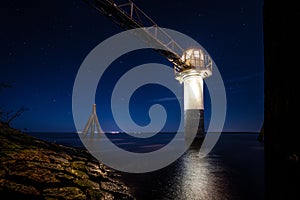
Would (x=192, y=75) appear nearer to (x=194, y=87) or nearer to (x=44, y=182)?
(x=194, y=87)

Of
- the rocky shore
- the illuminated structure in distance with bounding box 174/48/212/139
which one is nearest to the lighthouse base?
the illuminated structure in distance with bounding box 174/48/212/139

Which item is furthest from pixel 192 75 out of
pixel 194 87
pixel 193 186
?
pixel 193 186

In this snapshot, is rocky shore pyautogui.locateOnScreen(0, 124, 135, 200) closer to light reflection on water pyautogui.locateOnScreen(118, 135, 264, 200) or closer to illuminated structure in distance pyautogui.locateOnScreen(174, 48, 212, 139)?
A: light reflection on water pyautogui.locateOnScreen(118, 135, 264, 200)

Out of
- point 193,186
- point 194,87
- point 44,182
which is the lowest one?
point 193,186

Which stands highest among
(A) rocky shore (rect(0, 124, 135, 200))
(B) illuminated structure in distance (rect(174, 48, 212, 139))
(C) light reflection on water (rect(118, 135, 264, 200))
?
(B) illuminated structure in distance (rect(174, 48, 212, 139))

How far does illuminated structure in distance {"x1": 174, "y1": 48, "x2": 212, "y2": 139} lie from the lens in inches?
821

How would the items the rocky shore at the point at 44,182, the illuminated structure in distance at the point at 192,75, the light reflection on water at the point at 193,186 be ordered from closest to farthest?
the rocky shore at the point at 44,182 < the light reflection on water at the point at 193,186 < the illuminated structure in distance at the point at 192,75

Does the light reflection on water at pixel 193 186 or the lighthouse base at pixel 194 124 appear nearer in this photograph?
the light reflection on water at pixel 193 186

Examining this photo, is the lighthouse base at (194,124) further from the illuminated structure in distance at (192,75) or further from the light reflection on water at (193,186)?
the light reflection on water at (193,186)

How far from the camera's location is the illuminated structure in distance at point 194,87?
20859 millimetres

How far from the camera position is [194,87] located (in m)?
21.9

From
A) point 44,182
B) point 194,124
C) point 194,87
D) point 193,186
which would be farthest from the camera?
point 194,87

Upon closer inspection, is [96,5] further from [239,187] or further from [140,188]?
[239,187]

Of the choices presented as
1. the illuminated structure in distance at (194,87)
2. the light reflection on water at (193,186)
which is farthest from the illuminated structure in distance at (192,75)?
the light reflection on water at (193,186)
